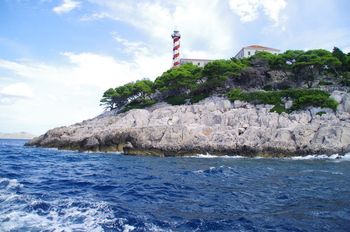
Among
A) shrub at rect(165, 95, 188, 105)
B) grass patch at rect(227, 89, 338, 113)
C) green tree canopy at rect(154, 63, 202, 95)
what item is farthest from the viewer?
green tree canopy at rect(154, 63, 202, 95)

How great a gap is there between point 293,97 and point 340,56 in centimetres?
1420

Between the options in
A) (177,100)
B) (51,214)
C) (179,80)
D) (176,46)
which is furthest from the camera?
(176,46)

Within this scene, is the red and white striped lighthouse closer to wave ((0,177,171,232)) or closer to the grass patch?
the grass patch

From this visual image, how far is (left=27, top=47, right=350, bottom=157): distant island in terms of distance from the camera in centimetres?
3766

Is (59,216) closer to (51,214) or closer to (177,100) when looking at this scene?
(51,214)

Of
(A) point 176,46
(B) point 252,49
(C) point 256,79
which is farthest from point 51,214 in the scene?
(B) point 252,49

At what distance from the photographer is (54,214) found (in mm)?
10773

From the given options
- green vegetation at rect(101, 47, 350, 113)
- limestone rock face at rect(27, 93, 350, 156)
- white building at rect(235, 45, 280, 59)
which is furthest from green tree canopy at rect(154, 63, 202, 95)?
white building at rect(235, 45, 280, 59)

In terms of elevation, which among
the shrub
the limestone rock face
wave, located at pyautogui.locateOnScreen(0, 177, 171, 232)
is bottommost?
wave, located at pyautogui.locateOnScreen(0, 177, 171, 232)

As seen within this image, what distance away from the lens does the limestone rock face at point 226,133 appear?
36.6 metres

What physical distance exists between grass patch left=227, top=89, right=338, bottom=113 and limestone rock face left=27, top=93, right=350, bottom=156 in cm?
113

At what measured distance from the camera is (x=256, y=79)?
61625mm

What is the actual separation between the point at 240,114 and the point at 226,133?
5.27 metres

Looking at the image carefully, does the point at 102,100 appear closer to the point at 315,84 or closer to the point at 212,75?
the point at 212,75
